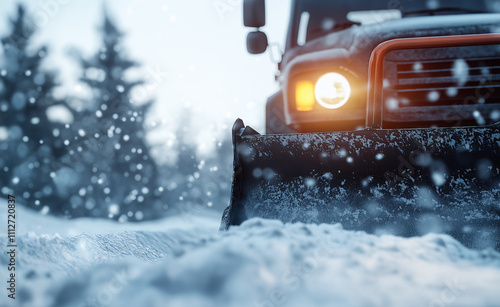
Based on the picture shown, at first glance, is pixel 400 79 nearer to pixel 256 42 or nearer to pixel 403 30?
pixel 403 30

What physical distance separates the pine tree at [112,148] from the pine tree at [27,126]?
3.15 ft

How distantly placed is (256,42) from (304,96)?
875 millimetres

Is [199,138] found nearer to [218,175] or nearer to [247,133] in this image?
[218,175]

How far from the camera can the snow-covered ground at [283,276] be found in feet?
4.35

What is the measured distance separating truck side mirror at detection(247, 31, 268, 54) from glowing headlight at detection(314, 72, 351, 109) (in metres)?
0.92

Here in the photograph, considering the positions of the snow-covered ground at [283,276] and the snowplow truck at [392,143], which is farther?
the snowplow truck at [392,143]

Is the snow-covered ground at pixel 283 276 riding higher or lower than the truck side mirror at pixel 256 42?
lower

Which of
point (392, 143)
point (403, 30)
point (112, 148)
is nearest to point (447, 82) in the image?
point (403, 30)

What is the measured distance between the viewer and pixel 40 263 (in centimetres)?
199

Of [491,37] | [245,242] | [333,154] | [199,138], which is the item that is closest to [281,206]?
[333,154]

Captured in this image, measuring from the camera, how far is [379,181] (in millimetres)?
2457

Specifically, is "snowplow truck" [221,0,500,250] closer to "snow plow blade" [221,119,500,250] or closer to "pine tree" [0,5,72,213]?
"snow plow blade" [221,119,500,250]

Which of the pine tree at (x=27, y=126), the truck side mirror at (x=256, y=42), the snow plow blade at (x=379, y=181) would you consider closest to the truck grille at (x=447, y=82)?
the snow plow blade at (x=379, y=181)

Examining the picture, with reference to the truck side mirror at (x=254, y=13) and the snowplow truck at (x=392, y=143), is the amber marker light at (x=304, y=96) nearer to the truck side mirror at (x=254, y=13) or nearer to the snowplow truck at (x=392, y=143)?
the snowplow truck at (x=392, y=143)
